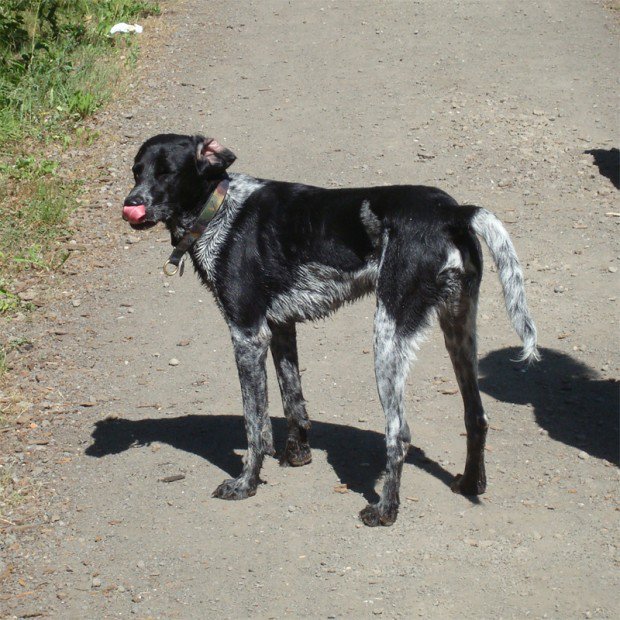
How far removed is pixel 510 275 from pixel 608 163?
18.0 ft

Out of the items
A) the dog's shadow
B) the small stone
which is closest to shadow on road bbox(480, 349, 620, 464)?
the dog's shadow

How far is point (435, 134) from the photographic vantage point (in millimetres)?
10547

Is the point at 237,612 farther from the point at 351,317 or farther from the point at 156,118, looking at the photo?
the point at 156,118

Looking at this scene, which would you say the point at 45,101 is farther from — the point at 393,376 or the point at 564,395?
the point at 393,376

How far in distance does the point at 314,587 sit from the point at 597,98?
7.97m

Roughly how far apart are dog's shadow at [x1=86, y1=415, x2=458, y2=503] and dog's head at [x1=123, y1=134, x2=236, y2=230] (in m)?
1.55

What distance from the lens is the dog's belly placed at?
17.8 ft

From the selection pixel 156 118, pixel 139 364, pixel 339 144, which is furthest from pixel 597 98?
pixel 139 364

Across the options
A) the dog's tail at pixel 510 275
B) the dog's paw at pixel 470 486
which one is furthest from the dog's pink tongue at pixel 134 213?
the dog's paw at pixel 470 486

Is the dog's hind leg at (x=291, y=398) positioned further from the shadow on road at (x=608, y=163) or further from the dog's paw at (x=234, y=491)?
the shadow on road at (x=608, y=163)

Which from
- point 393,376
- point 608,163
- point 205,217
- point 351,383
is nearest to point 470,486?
point 393,376

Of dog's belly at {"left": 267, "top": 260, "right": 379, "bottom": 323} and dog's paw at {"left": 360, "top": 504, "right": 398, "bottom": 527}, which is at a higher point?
dog's belly at {"left": 267, "top": 260, "right": 379, "bottom": 323}

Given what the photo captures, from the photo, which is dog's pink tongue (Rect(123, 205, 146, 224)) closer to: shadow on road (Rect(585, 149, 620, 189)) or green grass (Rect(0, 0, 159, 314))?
green grass (Rect(0, 0, 159, 314))

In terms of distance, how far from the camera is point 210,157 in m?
5.70
